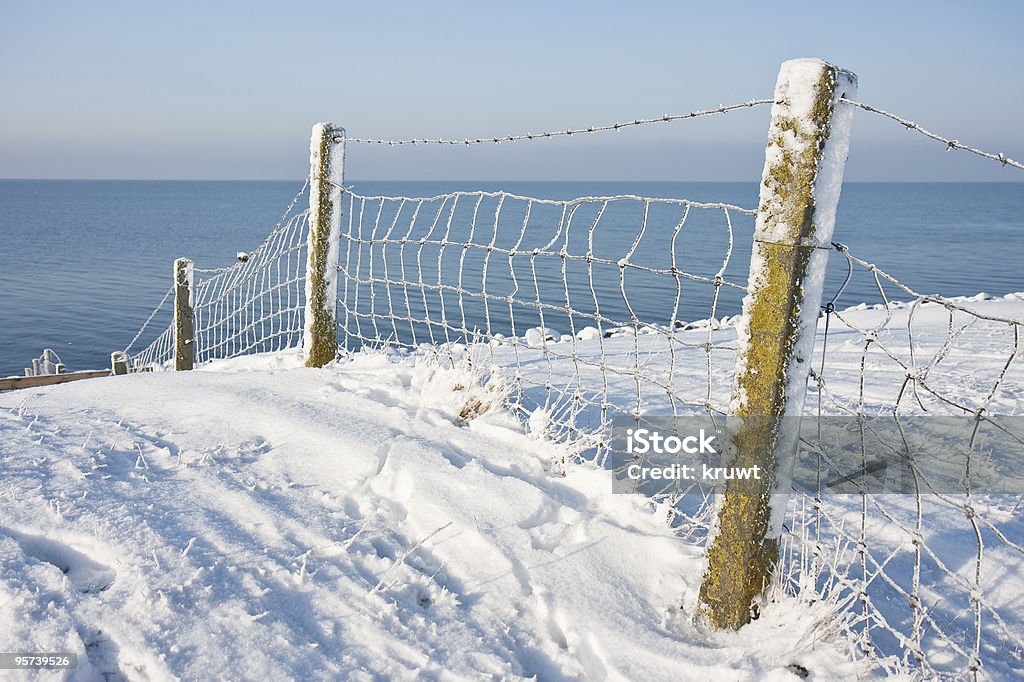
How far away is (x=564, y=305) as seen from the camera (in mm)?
14742

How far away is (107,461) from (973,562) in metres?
3.76

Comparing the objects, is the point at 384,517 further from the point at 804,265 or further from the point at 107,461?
the point at 804,265

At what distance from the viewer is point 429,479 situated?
10.0ft

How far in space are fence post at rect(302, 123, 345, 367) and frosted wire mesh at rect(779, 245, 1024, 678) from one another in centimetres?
325

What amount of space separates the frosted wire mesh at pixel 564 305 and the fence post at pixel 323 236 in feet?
0.50

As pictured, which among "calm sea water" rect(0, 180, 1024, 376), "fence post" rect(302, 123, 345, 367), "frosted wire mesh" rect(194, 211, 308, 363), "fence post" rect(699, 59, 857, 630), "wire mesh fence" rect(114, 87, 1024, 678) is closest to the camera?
"fence post" rect(699, 59, 857, 630)

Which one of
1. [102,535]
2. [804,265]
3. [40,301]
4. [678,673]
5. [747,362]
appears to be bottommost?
[40,301]

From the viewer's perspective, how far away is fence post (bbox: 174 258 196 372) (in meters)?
6.96

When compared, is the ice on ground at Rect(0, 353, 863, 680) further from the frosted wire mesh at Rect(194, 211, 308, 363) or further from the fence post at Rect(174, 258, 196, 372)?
the fence post at Rect(174, 258, 196, 372)

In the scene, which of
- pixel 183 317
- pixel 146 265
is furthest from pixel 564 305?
pixel 146 265

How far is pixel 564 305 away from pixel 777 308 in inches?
496

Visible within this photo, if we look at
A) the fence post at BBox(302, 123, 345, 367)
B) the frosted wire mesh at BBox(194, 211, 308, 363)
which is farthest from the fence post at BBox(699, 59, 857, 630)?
the fence post at BBox(302, 123, 345, 367)

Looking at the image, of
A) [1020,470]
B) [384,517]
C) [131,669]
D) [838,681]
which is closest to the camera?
[131,669]

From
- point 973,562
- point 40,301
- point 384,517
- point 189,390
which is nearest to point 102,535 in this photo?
point 384,517
